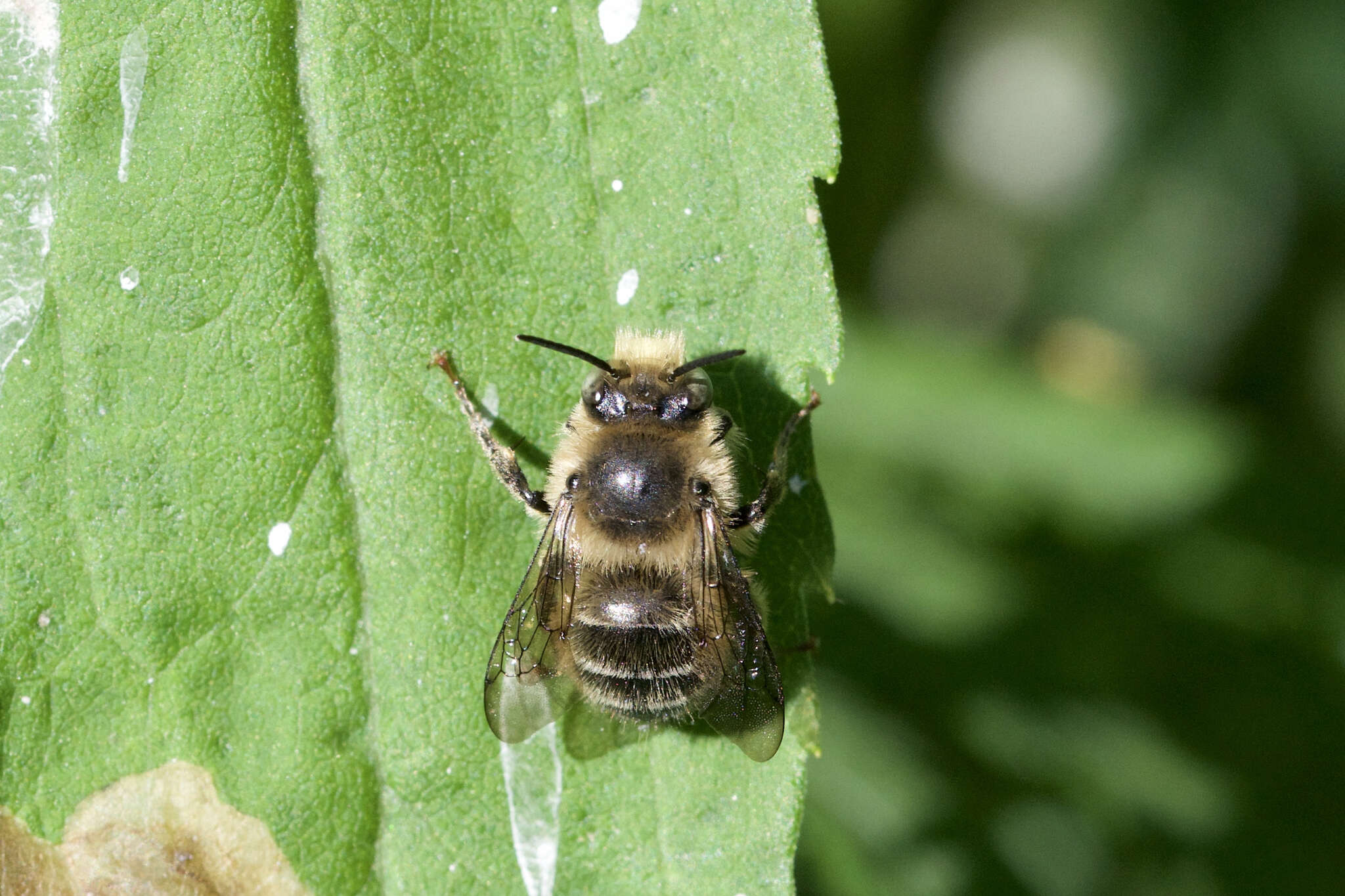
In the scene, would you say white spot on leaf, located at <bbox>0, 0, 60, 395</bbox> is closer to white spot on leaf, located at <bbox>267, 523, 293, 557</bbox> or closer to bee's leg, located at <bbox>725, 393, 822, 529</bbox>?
white spot on leaf, located at <bbox>267, 523, 293, 557</bbox>

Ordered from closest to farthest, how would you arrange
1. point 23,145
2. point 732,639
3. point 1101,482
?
point 23,145
point 732,639
point 1101,482

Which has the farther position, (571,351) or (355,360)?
(571,351)

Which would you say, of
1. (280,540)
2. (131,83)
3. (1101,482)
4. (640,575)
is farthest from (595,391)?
(1101,482)

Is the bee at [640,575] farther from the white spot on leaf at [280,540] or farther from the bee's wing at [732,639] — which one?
the white spot on leaf at [280,540]

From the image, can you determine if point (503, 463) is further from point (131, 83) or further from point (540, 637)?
point (131, 83)

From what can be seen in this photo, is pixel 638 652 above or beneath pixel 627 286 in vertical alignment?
beneath

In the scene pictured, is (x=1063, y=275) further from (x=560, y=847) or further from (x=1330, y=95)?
(x=560, y=847)

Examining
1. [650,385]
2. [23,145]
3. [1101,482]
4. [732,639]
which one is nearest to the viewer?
[23,145]

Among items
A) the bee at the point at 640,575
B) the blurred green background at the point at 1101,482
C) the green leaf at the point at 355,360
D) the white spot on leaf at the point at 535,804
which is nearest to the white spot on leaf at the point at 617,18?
the green leaf at the point at 355,360

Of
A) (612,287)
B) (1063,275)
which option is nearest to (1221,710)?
(1063,275)
